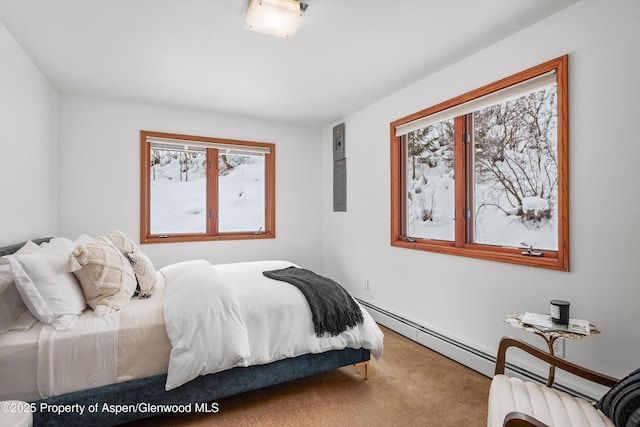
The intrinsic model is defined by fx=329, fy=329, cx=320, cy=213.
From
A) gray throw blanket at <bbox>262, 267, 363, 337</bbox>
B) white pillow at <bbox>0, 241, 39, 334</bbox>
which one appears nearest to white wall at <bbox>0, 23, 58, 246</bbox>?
white pillow at <bbox>0, 241, 39, 334</bbox>

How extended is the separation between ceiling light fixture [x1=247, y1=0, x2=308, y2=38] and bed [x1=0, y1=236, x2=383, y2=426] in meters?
1.75

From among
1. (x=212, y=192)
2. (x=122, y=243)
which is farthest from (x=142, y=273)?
(x=212, y=192)

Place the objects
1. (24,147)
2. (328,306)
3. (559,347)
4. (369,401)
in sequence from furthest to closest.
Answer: (24,147) < (328,306) < (369,401) < (559,347)

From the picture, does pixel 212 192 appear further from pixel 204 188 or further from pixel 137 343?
pixel 137 343

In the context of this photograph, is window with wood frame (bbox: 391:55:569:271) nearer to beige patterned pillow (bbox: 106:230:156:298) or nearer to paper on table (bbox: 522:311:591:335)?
paper on table (bbox: 522:311:591:335)

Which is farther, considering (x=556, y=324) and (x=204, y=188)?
(x=204, y=188)

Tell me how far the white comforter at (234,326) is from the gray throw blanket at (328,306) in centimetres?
5

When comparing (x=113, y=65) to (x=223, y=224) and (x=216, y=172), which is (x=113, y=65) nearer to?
(x=216, y=172)

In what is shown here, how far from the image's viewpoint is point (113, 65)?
2875 millimetres

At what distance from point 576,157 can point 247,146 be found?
3.60 meters

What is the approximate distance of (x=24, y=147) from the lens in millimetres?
2633

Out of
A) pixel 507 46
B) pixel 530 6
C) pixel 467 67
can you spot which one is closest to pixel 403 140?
pixel 467 67

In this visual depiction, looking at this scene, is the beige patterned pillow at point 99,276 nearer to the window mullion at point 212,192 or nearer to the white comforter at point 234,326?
the white comforter at point 234,326

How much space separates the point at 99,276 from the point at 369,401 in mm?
1901
